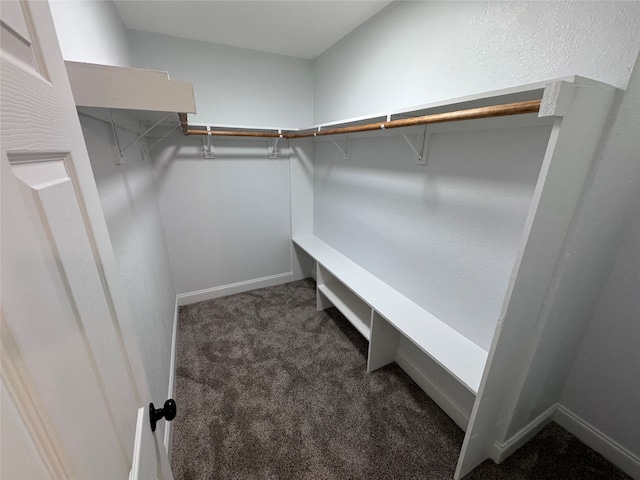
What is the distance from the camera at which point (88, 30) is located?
3.36 feet

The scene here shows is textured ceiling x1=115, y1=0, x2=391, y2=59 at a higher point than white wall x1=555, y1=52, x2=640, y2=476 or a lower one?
higher

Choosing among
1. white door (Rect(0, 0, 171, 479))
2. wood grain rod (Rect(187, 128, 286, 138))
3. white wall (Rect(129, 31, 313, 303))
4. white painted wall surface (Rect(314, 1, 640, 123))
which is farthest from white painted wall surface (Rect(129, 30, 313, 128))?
white door (Rect(0, 0, 171, 479))

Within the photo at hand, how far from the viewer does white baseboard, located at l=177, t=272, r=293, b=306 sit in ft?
8.76

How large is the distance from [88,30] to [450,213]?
1.77 metres

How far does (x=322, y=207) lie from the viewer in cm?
272

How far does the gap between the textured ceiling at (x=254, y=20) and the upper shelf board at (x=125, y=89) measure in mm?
1298

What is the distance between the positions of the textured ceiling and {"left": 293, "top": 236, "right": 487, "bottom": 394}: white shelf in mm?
1783

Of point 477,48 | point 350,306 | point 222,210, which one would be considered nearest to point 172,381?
point 350,306

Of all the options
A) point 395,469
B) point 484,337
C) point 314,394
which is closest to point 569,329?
point 484,337

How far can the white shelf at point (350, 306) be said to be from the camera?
1.91 meters

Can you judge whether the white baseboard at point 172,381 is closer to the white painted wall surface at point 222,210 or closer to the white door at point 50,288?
the white painted wall surface at point 222,210

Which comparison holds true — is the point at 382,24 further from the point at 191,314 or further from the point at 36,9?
the point at 191,314

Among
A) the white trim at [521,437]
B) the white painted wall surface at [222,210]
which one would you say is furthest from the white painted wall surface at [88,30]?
the white trim at [521,437]

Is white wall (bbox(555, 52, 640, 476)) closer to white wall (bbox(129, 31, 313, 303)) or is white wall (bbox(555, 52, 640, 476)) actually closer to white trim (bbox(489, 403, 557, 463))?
white trim (bbox(489, 403, 557, 463))
